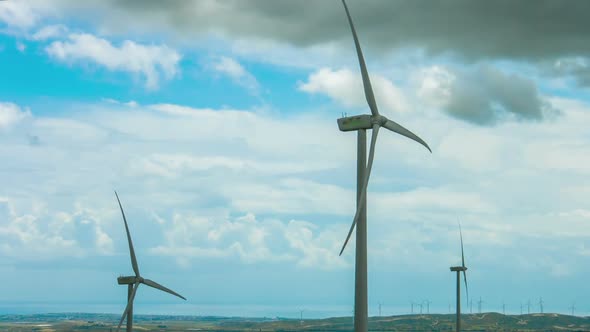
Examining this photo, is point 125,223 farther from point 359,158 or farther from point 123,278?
point 359,158

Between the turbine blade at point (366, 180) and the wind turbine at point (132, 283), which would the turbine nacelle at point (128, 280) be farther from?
the turbine blade at point (366, 180)

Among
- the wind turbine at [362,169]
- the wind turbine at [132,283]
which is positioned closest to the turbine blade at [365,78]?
the wind turbine at [362,169]

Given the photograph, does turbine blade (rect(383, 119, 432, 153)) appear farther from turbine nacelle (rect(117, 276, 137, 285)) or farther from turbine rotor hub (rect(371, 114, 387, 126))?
turbine nacelle (rect(117, 276, 137, 285))

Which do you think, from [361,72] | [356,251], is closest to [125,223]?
[361,72]

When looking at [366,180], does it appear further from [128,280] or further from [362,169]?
[128,280]

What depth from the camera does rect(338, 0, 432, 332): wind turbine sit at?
4253 centimetres

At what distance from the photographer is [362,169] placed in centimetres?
4594

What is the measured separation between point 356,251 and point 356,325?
14.5 ft

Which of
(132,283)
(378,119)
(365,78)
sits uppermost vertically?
(365,78)

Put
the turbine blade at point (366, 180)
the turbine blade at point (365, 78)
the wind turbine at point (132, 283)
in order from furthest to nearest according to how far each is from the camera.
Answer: the wind turbine at point (132, 283), the turbine blade at point (365, 78), the turbine blade at point (366, 180)

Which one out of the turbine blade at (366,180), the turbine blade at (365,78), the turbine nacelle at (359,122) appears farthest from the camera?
the turbine blade at (365,78)

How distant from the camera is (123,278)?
9019 cm

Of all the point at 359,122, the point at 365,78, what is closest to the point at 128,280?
the point at 365,78

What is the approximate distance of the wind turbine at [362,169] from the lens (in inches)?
1674
